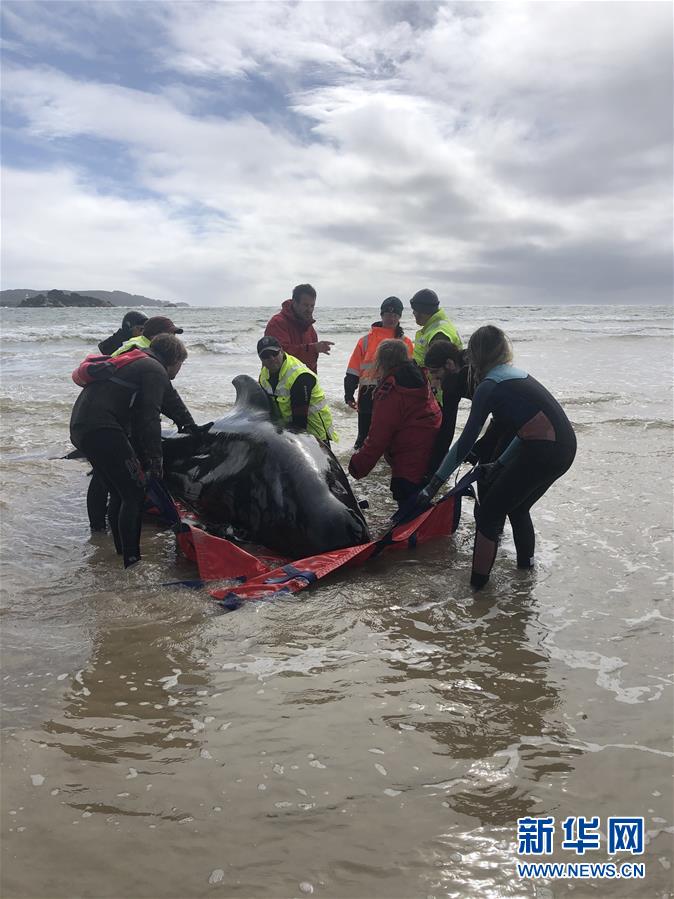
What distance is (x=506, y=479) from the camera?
4.44m

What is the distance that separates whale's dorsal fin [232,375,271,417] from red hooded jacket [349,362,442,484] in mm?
1198

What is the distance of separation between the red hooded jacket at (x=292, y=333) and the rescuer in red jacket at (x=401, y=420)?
2.50m

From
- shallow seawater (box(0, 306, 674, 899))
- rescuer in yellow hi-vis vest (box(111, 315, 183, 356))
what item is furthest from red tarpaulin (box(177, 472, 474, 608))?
rescuer in yellow hi-vis vest (box(111, 315, 183, 356))

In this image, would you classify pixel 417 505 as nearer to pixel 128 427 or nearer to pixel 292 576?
pixel 292 576

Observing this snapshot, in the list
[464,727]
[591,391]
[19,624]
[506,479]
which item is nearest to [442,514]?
[506,479]

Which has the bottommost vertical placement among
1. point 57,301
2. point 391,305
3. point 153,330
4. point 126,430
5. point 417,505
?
point 417,505

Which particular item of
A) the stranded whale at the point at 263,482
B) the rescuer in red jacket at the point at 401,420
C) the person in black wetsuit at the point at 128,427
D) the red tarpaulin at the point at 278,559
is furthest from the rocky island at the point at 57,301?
the red tarpaulin at the point at 278,559

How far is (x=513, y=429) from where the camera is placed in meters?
4.44

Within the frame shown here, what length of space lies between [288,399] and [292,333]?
1664 millimetres

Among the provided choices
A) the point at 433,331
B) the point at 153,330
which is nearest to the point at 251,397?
the point at 153,330

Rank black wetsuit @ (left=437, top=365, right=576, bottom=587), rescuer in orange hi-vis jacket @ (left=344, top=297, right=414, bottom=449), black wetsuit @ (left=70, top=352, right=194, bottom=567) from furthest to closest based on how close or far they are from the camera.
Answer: rescuer in orange hi-vis jacket @ (left=344, top=297, right=414, bottom=449)
black wetsuit @ (left=70, top=352, right=194, bottom=567)
black wetsuit @ (left=437, top=365, right=576, bottom=587)

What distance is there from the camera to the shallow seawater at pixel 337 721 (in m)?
2.18

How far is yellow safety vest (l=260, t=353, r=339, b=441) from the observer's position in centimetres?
645

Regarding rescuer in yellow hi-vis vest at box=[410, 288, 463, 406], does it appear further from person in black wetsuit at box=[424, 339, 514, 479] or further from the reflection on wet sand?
the reflection on wet sand
